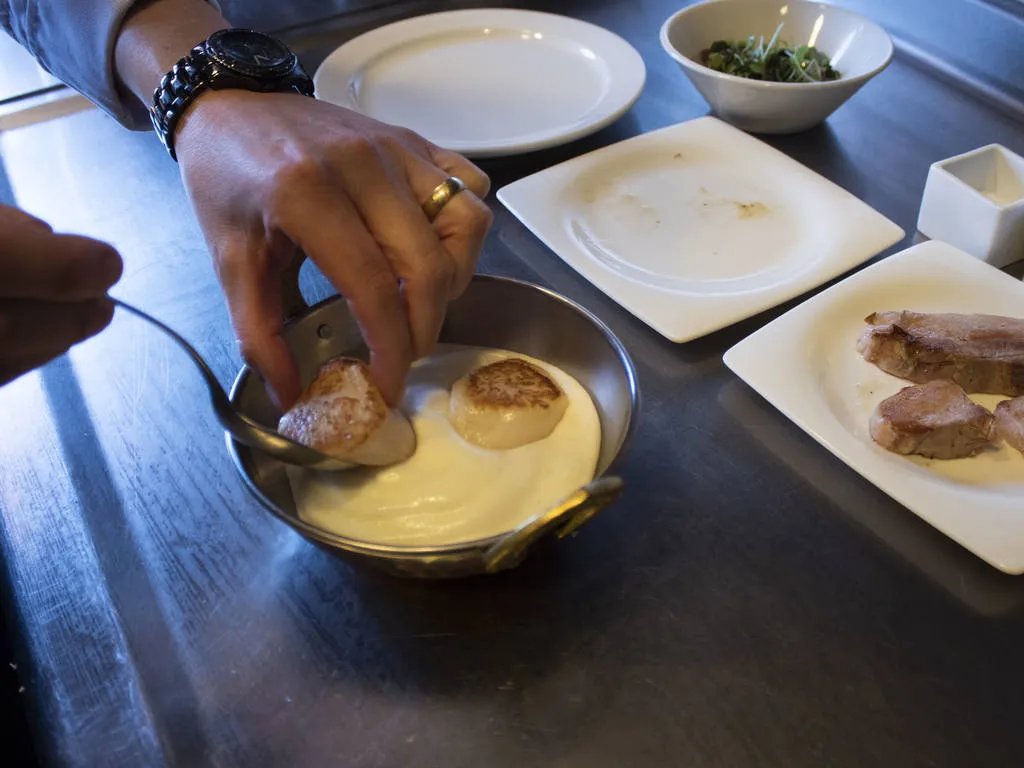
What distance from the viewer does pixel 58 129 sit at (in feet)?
3.76

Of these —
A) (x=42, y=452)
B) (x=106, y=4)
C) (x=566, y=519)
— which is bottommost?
(x=42, y=452)

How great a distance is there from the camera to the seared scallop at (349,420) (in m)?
0.59

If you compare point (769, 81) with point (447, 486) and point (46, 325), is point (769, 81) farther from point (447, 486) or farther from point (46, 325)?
point (46, 325)

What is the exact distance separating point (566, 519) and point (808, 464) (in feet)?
0.97

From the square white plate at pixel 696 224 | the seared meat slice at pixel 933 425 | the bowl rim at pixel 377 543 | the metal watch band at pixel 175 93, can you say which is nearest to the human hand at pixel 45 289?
the bowl rim at pixel 377 543

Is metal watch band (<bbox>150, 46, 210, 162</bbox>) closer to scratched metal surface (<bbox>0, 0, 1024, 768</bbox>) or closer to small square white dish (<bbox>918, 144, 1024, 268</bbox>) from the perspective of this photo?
scratched metal surface (<bbox>0, 0, 1024, 768</bbox>)

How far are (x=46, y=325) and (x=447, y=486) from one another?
305 mm

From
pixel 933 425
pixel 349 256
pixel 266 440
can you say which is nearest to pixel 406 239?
pixel 349 256

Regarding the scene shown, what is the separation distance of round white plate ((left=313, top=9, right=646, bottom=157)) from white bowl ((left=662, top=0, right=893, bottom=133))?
84 millimetres

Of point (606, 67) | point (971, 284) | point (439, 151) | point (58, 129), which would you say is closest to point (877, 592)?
point (971, 284)

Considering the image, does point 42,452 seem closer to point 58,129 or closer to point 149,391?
point 149,391

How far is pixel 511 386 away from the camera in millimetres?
656

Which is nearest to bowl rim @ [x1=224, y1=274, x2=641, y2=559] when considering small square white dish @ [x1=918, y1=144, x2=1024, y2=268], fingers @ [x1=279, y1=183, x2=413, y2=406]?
fingers @ [x1=279, y1=183, x2=413, y2=406]

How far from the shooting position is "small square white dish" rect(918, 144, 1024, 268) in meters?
0.87
